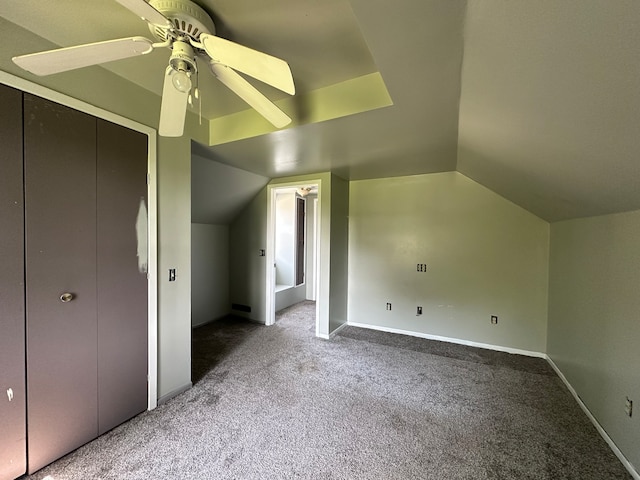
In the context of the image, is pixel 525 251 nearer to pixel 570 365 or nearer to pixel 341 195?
pixel 570 365

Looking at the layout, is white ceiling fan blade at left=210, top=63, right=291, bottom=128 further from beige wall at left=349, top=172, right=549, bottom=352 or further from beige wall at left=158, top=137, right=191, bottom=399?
beige wall at left=349, top=172, right=549, bottom=352

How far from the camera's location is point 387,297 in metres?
3.70

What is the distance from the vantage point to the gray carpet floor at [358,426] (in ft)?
4.92

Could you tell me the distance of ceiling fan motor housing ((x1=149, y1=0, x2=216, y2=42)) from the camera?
1.04m

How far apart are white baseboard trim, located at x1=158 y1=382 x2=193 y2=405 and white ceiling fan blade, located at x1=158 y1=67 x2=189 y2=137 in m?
2.04

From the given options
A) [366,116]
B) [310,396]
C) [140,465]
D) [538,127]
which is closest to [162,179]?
Answer: [366,116]

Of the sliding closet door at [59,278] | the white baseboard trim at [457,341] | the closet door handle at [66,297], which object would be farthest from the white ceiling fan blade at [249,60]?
the white baseboard trim at [457,341]

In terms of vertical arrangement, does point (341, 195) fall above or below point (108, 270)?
above

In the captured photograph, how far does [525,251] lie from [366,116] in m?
2.60

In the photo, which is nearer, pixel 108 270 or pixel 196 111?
pixel 108 270

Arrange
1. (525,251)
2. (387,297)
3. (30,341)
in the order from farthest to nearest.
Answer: (387,297)
(525,251)
(30,341)

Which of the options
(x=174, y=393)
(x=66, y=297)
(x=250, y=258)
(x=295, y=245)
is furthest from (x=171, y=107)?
(x=295, y=245)

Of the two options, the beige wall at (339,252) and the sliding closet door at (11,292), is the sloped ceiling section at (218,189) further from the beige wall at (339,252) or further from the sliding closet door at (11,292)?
the sliding closet door at (11,292)

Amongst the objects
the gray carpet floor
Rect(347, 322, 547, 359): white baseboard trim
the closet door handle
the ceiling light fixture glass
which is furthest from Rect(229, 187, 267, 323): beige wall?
the ceiling light fixture glass
